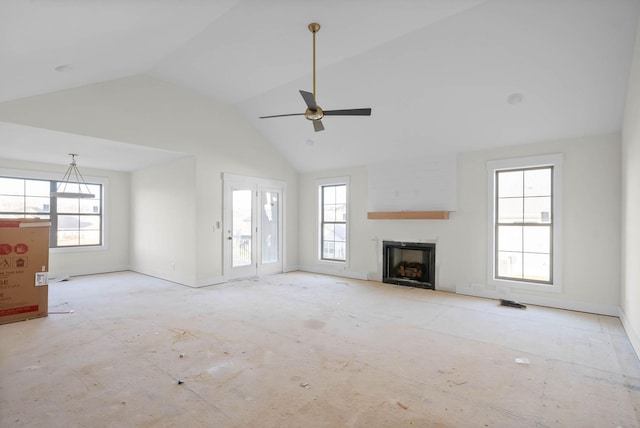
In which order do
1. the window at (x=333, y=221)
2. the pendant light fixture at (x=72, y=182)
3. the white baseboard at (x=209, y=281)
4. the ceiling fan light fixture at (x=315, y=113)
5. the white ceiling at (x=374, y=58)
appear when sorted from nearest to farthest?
the white ceiling at (x=374, y=58)
the ceiling fan light fixture at (x=315, y=113)
the white baseboard at (x=209, y=281)
the pendant light fixture at (x=72, y=182)
the window at (x=333, y=221)

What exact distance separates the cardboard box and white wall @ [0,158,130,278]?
3140mm

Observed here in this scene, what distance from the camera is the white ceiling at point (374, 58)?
280 cm

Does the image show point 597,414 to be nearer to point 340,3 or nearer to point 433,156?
point 340,3

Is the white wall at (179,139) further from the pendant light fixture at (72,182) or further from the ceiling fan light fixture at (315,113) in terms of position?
the ceiling fan light fixture at (315,113)

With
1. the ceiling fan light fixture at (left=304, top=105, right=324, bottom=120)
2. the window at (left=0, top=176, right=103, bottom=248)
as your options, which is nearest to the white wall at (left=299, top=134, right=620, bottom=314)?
the ceiling fan light fixture at (left=304, top=105, right=324, bottom=120)

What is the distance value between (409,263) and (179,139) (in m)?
4.74

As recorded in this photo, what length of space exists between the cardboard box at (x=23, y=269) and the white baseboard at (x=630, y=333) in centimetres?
647

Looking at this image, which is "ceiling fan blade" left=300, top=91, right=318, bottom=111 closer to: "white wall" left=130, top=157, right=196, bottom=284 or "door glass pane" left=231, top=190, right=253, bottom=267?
"white wall" left=130, top=157, right=196, bottom=284

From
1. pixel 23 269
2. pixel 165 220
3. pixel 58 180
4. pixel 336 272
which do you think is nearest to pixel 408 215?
pixel 336 272

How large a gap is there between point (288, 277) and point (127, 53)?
4728mm

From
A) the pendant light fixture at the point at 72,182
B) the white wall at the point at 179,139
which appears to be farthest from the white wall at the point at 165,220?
the pendant light fixture at the point at 72,182

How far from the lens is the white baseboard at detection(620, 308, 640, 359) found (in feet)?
9.95

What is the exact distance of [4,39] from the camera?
2260 mm

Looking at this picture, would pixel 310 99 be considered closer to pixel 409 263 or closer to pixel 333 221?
pixel 409 263
